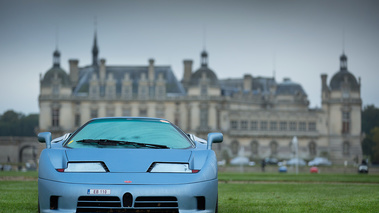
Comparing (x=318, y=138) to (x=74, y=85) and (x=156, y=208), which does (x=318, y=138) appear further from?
(x=156, y=208)

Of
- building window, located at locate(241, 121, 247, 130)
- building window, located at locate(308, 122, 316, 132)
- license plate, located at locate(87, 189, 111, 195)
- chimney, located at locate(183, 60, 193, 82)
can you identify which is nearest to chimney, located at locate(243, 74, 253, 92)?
chimney, located at locate(183, 60, 193, 82)

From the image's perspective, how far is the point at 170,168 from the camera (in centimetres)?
815

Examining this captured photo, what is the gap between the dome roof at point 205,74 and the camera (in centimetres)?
9812

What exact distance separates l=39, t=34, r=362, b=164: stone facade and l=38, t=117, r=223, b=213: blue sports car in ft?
284

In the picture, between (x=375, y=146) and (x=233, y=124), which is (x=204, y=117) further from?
(x=375, y=146)

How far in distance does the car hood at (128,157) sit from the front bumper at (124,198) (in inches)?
13.4

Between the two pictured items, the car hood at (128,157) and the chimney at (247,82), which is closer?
the car hood at (128,157)

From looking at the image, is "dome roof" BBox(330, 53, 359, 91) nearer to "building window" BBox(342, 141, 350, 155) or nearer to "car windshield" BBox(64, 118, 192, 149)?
"building window" BBox(342, 141, 350, 155)

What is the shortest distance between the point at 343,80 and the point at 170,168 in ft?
328

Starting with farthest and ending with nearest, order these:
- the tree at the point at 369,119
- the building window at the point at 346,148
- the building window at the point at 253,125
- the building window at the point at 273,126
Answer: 1. the tree at the point at 369,119
2. the building window at the point at 346,148
3. the building window at the point at 273,126
4. the building window at the point at 253,125

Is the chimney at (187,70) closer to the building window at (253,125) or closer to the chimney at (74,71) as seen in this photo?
the building window at (253,125)

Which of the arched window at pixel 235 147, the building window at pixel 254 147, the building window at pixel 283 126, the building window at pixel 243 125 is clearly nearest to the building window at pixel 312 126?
the building window at pixel 283 126

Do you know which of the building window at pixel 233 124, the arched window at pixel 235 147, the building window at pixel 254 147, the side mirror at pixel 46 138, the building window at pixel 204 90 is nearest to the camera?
the side mirror at pixel 46 138

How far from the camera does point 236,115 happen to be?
331 feet
